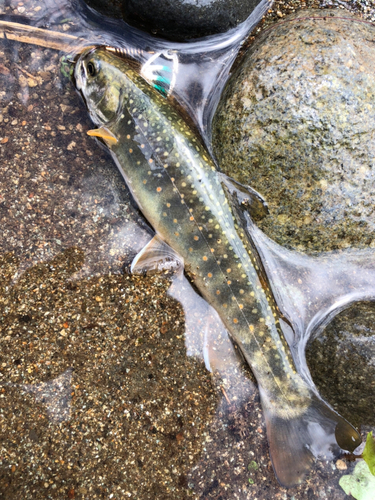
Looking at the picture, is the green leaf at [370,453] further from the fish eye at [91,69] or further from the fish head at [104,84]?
the fish eye at [91,69]

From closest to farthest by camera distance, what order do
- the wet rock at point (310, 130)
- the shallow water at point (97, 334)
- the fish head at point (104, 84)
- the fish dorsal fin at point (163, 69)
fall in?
the wet rock at point (310, 130)
the shallow water at point (97, 334)
the fish head at point (104, 84)
the fish dorsal fin at point (163, 69)

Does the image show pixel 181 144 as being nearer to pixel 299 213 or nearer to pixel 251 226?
pixel 251 226

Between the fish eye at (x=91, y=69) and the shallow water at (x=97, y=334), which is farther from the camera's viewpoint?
the fish eye at (x=91, y=69)

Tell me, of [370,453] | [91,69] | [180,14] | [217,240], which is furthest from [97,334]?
[180,14]

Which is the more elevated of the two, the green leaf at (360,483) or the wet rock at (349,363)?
the wet rock at (349,363)

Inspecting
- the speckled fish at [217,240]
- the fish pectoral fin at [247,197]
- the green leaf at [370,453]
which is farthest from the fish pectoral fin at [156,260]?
the green leaf at [370,453]

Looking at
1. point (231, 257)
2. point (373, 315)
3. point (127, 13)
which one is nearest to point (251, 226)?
point (231, 257)

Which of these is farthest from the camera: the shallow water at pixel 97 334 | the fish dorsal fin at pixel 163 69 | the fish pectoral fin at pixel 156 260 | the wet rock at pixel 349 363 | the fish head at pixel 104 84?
the fish dorsal fin at pixel 163 69
